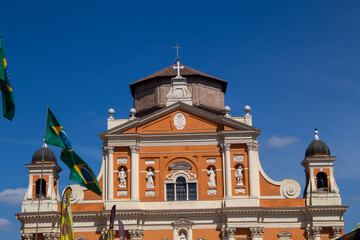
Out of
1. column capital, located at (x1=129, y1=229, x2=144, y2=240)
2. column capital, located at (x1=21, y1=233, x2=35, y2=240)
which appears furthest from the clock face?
column capital, located at (x1=21, y1=233, x2=35, y2=240)

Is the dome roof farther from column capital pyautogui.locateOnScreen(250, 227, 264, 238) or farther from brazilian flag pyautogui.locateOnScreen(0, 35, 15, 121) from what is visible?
brazilian flag pyautogui.locateOnScreen(0, 35, 15, 121)

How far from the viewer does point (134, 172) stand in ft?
122

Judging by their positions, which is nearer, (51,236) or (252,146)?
(51,236)

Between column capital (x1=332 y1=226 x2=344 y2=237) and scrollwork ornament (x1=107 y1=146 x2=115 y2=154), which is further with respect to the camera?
scrollwork ornament (x1=107 y1=146 x2=115 y2=154)

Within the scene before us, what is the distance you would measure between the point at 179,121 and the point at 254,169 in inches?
212

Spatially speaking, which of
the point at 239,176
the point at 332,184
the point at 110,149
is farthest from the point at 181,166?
the point at 332,184

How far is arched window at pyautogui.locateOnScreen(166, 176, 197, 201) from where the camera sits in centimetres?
3725

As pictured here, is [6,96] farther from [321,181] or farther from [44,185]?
[321,181]

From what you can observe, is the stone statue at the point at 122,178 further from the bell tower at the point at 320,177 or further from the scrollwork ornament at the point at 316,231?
the scrollwork ornament at the point at 316,231

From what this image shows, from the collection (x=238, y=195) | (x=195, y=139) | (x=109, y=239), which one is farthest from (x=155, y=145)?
(x=109, y=239)

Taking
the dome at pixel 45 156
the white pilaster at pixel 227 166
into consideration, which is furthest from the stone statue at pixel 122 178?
the white pilaster at pixel 227 166

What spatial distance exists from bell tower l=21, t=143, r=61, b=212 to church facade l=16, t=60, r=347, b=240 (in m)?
0.06

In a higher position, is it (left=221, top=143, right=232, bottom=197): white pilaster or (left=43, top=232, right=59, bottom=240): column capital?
(left=221, top=143, right=232, bottom=197): white pilaster

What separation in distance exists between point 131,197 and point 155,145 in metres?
3.51
